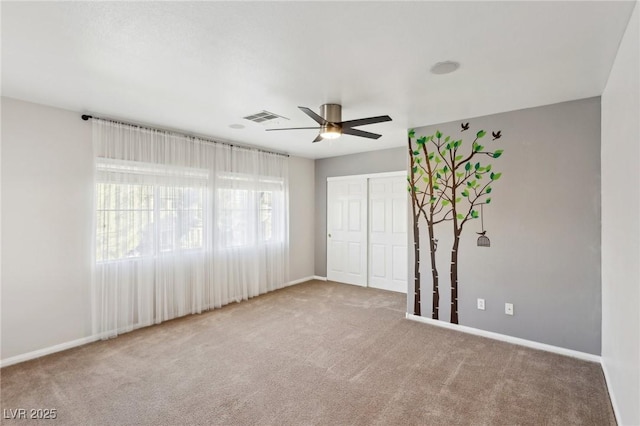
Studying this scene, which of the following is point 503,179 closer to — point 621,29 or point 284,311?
point 621,29

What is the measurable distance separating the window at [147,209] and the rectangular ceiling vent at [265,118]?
4.34 feet

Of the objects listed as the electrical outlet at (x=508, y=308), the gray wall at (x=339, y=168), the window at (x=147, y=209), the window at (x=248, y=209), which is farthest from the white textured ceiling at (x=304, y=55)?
the electrical outlet at (x=508, y=308)

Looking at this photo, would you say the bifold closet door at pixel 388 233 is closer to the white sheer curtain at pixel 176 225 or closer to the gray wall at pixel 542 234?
the gray wall at pixel 542 234

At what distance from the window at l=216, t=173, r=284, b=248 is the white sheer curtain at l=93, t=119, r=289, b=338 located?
2 centimetres

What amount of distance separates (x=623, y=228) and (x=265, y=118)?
3399mm

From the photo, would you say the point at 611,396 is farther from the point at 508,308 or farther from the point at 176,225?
the point at 176,225

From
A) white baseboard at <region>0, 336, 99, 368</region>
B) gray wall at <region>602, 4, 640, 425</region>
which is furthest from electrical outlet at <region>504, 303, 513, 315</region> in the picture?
white baseboard at <region>0, 336, 99, 368</region>

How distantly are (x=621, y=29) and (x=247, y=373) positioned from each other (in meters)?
3.78

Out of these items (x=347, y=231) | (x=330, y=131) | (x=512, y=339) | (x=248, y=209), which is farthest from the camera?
(x=347, y=231)

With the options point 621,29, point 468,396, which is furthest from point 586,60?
point 468,396

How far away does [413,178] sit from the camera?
430cm

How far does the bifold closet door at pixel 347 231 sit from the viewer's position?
19.8 ft

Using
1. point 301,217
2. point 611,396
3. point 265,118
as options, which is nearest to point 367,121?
point 265,118

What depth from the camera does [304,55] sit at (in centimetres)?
225
